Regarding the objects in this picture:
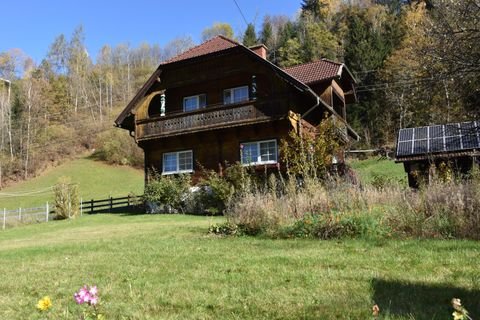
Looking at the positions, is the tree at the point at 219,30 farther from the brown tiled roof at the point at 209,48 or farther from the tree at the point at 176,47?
the brown tiled roof at the point at 209,48

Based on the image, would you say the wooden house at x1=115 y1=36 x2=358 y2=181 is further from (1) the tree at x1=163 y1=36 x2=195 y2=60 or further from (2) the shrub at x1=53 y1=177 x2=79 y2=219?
(1) the tree at x1=163 y1=36 x2=195 y2=60

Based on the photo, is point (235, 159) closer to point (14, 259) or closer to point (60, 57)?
point (14, 259)

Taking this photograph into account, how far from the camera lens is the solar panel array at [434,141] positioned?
20750 millimetres

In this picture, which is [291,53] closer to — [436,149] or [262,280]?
[436,149]

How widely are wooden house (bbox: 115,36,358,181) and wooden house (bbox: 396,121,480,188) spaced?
439 cm

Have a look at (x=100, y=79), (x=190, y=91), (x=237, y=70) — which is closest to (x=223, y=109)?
(x=237, y=70)

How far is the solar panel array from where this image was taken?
20750 millimetres

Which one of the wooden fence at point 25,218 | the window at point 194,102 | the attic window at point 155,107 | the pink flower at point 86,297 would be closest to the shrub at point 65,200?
the wooden fence at point 25,218

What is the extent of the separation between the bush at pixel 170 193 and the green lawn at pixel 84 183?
21974 millimetres

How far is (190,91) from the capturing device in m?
27.6

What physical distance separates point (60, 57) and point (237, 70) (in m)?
67.6

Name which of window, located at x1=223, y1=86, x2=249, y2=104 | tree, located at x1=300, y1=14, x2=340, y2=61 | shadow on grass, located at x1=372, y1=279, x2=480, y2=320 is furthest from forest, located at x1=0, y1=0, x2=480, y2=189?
shadow on grass, located at x1=372, y1=279, x2=480, y2=320

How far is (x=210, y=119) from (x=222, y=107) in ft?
3.14

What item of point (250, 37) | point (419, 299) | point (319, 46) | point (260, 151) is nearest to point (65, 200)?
point (260, 151)
